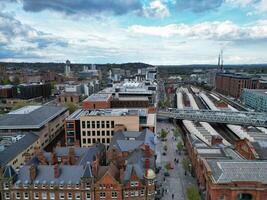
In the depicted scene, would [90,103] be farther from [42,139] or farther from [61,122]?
[42,139]

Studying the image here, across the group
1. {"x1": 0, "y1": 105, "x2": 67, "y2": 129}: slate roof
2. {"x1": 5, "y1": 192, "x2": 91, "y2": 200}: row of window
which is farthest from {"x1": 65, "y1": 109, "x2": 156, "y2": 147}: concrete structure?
{"x1": 5, "y1": 192, "x2": 91, "y2": 200}: row of window

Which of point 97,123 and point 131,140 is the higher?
point 97,123

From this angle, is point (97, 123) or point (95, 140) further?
point (95, 140)

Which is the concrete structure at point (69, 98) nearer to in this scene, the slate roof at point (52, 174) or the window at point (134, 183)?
the slate roof at point (52, 174)

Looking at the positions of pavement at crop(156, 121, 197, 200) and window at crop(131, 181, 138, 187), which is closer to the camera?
window at crop(131, 181, 138, 187)

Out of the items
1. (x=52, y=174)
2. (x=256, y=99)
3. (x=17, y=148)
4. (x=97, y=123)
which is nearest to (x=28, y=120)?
(x=17, y=148)

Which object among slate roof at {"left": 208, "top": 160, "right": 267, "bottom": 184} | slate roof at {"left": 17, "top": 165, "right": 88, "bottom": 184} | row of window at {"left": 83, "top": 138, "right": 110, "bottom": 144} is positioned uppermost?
slate roof at {"left": 208, "top": 160, "right": 267, "bottom": 184}

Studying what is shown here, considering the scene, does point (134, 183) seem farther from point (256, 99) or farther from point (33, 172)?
point (256, 99)

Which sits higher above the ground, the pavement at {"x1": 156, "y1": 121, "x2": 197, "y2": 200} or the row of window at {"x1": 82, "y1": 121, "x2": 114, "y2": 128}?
the row of window at {"x1": 82, "y1": 121, "x2": 114, "y2": 128}

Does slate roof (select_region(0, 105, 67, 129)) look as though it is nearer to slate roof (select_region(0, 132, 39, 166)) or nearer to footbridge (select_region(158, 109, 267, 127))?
slate roof (select_region(0, 132, 39, 166))
